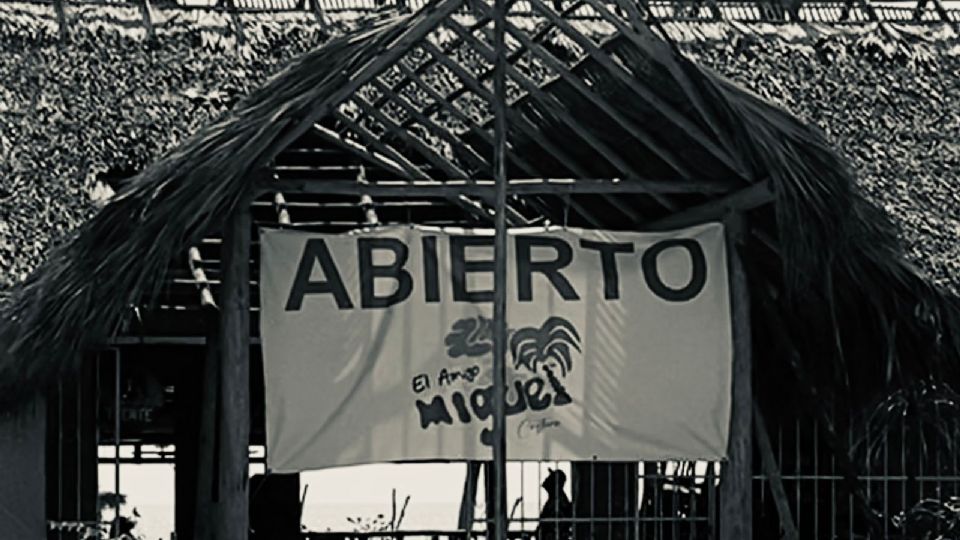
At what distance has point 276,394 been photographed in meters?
9.51

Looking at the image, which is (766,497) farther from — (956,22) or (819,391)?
(956,22)

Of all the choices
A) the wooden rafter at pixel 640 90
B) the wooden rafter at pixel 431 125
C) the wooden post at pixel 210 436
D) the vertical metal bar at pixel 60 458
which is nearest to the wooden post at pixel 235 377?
the wooden post at pixel 210 436

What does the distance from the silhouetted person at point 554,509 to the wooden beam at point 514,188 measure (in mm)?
2801

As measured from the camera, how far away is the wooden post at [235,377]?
9.39 meters

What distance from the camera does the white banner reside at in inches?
376

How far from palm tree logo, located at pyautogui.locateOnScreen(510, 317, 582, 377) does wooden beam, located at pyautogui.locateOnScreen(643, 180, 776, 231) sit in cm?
96

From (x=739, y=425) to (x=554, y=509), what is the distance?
2951 mm

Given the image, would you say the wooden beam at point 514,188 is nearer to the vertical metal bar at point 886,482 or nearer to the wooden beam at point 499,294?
the wooden beam at point 499,294

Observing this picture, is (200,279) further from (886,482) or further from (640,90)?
(886,482)

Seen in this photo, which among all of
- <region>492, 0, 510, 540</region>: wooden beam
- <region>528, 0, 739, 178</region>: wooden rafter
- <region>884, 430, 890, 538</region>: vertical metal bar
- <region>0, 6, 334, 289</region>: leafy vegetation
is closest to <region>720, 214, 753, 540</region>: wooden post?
<region>528, 0, 739, 178</region>: wooden rafter

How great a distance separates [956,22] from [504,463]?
7520mm

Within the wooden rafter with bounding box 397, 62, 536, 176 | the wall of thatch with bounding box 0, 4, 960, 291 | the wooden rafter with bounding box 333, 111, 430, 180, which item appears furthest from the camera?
the wall of thatch with bounding box 0, 4, 960, 291

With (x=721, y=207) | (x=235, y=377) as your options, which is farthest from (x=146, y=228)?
(x=721, y=207)

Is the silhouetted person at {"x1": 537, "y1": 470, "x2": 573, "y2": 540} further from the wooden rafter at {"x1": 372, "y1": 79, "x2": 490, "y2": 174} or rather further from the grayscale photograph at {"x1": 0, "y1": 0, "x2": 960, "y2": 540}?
the wooden rafter at {"x1": 372, "y1": 79, "x2": 490, "y2": 174}
